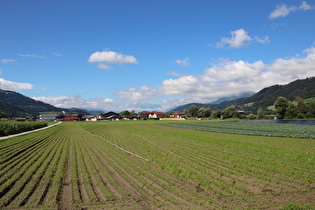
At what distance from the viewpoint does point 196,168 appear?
13.0 m

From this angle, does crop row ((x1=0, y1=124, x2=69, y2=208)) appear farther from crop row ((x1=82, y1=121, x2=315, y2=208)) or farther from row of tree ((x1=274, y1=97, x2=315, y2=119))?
row of tree ((x1=274, y1=97, x2=315, y2=119))

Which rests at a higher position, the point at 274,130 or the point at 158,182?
the point at 158,182

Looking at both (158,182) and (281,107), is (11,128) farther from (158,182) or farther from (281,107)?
(281,107)

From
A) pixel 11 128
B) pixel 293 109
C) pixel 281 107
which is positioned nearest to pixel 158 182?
pixel 11 128

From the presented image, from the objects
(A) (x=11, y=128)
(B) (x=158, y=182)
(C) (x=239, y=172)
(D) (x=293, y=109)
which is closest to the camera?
(B) (x=158, y=182)

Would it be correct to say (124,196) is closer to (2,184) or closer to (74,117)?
(2,184)

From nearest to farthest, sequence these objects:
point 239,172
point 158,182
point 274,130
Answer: point 158,182
point 239,172
point 274,130

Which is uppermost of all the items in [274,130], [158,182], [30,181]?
[30,181]

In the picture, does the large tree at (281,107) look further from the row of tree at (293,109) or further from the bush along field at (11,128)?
the bush along field at (11,128)

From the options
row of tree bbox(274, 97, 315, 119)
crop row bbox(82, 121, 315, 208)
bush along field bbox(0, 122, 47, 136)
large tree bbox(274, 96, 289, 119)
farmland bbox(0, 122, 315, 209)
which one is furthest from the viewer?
large tree bbox(274, 96, 289, 119)

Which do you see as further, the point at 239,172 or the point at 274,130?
the point at 274,130

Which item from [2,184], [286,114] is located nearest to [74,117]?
[286,114]

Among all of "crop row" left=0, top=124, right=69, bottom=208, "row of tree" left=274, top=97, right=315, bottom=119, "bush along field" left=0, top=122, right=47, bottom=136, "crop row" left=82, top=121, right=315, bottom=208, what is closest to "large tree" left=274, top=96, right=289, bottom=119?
"row of tree" left=274, top=97, right=315, bottom=119

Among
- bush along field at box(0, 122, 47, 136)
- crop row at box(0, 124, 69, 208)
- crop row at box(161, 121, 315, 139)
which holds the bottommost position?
crop row at box(161, 121, 315, 139)
